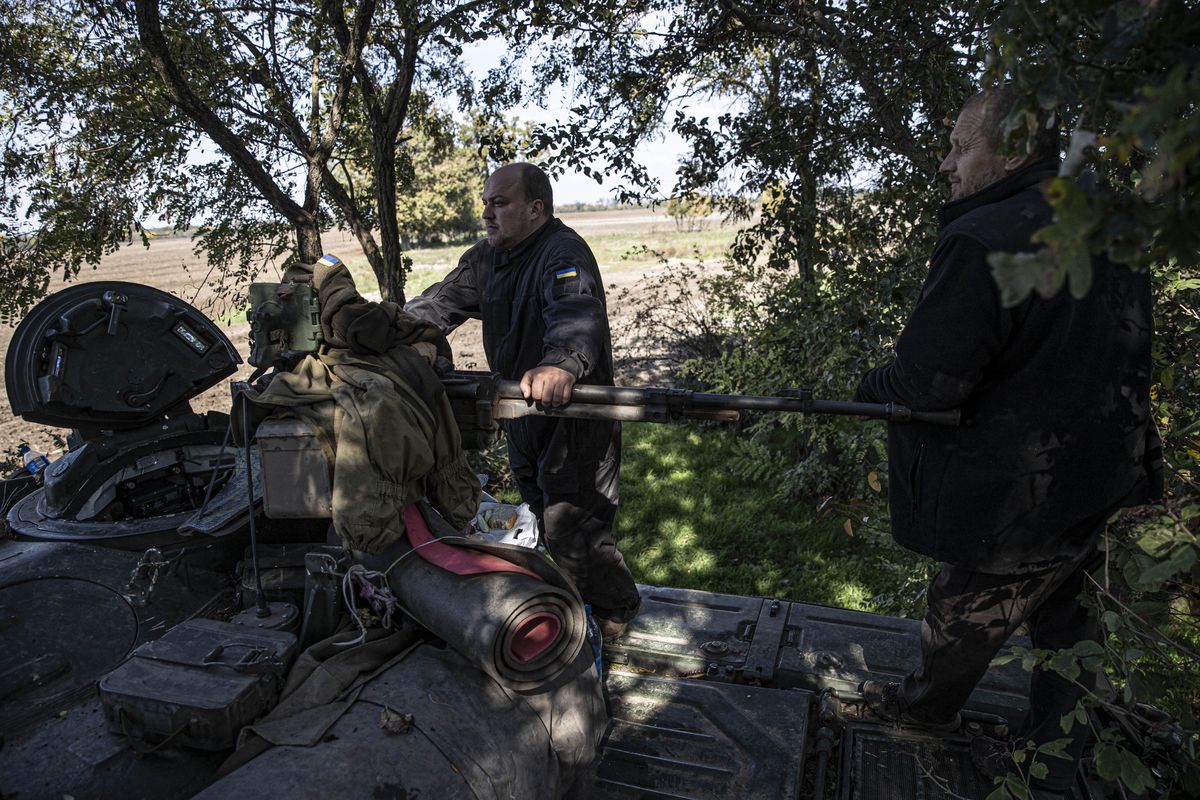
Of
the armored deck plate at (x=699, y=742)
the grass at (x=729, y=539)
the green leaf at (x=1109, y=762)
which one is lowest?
the grass at (x=729, y=539)

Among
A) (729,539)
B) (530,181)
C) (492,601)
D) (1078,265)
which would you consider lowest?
(729,539)

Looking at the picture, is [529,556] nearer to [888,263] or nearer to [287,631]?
[287,631]

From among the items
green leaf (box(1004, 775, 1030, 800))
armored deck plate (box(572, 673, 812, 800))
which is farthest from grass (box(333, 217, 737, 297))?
green leaf (box(1004, 775, 1030, 800))

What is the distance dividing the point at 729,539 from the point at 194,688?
14.8ft

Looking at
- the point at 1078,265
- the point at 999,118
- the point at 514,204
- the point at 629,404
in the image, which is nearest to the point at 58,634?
the point at 629,404

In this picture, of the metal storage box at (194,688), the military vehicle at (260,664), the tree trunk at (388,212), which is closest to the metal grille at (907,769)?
the military vehicle at (260,664)

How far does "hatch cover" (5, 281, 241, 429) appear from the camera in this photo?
3.38 meters

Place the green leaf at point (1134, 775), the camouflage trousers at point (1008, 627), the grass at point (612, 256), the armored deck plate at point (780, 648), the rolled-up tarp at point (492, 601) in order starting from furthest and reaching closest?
the grass at point (612, 256), the armored deck plate at point (780, 648), the camouflage trousers at point (1008, 627), the rolled-up tarp at point (492, 601), the green leaf at point (1134, 775)

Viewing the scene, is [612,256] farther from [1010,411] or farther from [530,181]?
[1010,411]

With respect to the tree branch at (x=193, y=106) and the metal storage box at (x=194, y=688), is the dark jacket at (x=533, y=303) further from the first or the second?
the tree branch at (x=193, y=106)

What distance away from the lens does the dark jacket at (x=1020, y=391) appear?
2520 millimetres

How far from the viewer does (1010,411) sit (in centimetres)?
264

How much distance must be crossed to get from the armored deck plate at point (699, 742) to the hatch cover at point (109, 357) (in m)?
2.29

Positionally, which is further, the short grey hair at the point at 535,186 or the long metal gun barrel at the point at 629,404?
the short grey hair at the point at 535,186
